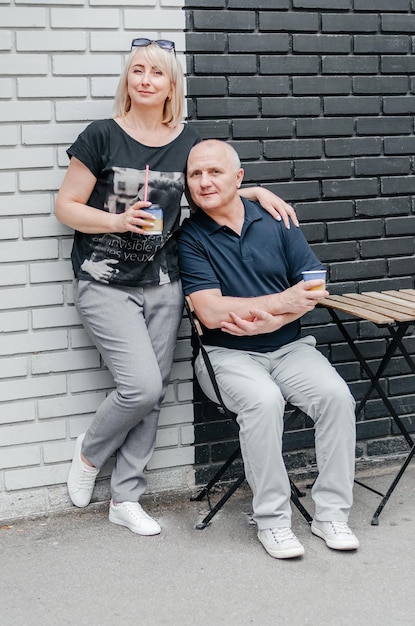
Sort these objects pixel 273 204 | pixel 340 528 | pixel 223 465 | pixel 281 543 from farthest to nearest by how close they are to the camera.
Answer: pixel 223 465, pixel 273 204, pixel 340 528, pixel 281 543

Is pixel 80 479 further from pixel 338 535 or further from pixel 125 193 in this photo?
pixel 125 193

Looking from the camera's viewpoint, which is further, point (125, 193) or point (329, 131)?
point (329, 131)

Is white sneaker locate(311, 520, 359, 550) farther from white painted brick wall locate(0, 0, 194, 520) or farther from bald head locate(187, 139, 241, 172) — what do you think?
bald head locate(187, 139, 241, 172)

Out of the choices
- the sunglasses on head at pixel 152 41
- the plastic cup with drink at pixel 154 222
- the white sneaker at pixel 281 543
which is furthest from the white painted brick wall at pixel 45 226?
the white sneaker at pixel 281 543

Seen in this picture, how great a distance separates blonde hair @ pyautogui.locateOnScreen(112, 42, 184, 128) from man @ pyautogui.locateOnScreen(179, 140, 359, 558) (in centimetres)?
20

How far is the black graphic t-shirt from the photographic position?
384cm

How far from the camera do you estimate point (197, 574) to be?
363 cm

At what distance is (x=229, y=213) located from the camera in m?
4.06

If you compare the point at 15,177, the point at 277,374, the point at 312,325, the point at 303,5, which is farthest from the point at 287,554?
the point at 303,5

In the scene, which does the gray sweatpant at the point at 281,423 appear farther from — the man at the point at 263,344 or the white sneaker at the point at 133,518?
the white sneaker at the point at 133,518

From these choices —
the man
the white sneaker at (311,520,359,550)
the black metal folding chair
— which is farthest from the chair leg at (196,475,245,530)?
the white sneaker at (311,520,359,550)

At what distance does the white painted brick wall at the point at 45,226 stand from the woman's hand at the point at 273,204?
0.78 metres

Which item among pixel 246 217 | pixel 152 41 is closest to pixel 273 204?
pixel 246 217

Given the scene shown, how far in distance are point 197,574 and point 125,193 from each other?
1.64 meters
